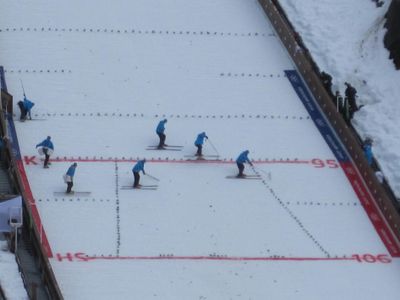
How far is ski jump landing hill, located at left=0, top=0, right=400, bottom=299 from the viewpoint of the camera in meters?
26.8

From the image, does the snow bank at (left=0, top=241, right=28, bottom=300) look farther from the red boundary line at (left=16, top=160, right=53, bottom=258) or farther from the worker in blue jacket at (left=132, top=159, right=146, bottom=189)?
the worker in blue jacket at (left=132, top=159, right=146, bottom=189)

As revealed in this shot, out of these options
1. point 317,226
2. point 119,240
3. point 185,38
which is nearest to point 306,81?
point 185,38

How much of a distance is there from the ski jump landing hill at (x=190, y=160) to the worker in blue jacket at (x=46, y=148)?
181 millimetres

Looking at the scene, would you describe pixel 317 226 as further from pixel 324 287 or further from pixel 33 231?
pixel 33 231

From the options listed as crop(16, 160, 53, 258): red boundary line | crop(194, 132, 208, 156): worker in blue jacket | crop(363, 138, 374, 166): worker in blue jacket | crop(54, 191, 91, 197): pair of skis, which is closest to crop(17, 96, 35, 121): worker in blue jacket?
crop(16, 160, 53, 258): red boundary line

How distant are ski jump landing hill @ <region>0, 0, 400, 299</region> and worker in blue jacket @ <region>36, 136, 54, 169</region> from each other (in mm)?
181

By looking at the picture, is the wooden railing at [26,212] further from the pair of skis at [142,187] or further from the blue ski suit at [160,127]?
A: the blue ski suit at [160,127]

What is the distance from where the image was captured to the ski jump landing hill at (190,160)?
26812 millimetres

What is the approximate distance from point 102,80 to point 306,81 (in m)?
4.44

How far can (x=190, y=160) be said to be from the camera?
98.0ft

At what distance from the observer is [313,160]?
99.6 feet

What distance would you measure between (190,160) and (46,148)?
9.48ft

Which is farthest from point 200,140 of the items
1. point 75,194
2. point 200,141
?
point 75,194

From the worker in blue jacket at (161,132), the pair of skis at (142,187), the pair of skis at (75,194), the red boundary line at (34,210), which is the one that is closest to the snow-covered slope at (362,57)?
the worker in blue jacket at (161,132)
